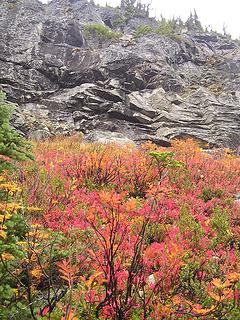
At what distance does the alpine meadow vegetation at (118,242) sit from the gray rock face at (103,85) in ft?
37.7

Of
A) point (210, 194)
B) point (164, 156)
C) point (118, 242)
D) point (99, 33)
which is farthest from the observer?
point (99, 33)

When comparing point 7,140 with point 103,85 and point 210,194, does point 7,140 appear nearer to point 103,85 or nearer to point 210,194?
point 210,194

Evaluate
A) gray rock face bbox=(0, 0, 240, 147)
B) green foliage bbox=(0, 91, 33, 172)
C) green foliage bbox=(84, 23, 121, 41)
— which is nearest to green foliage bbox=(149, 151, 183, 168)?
green foliage bbox=(0, 91, 33, 172)

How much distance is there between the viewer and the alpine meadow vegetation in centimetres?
342

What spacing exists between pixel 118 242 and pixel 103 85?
22.2 meters

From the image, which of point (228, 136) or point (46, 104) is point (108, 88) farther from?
point (228, 136)

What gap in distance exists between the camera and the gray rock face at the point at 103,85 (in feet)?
72.4

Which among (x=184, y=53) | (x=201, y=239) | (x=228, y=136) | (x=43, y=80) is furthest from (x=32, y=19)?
(x=201, y=239)

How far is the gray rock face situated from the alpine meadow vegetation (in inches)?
453

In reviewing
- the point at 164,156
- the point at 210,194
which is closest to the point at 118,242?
the point at 164,156

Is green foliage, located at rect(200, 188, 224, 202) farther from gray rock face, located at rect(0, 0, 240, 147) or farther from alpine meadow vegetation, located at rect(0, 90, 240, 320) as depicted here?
gray rock face, located at rect(0, 0, 240, 147)

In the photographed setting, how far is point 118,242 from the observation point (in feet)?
16.9

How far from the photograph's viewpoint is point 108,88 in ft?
84.9

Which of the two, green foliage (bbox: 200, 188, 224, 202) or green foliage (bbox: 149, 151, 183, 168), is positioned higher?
green foliage (bbox: 149, 151, 183, 168)
